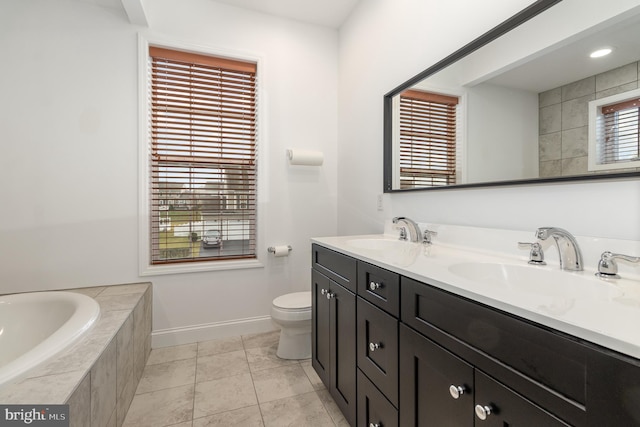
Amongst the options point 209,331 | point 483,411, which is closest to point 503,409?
point 483,411

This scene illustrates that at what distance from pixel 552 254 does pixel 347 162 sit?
5.63 ft

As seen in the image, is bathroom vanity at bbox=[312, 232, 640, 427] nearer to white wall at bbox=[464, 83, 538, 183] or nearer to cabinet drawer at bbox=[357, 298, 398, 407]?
cabinet drawer at bbox=[357, 298, 398, 407]

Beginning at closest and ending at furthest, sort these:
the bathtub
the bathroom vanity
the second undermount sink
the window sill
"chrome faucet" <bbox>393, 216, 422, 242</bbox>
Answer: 1. the bathroom vanity
2. the second undermount sink
3. the bathtub
4. "chrome faucet" <bbox>393, 216, 422, 242</bbox>
5. the window sill

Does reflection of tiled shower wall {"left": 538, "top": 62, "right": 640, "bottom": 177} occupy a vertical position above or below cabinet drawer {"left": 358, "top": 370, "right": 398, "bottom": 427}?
above

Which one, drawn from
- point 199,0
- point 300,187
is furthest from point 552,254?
point 199,0

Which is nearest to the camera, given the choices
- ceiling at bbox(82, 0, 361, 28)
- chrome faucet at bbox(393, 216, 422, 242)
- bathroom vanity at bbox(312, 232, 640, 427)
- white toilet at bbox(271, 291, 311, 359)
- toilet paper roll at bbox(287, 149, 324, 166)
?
bathroom vanity at bbox(312, 232, 640, 427)

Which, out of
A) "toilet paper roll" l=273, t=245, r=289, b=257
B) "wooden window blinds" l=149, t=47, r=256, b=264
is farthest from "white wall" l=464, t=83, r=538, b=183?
"wooden window blinds" l=149, t=47, r=256, b=264

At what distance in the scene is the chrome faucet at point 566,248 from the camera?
3.01 ft

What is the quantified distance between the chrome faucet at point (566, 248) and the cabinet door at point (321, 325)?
96 cm

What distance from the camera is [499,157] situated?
1206mm

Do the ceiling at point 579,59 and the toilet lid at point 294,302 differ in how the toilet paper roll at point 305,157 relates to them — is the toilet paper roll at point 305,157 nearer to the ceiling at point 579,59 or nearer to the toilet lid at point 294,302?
the toilet lid at point 294,302

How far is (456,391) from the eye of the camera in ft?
2.38

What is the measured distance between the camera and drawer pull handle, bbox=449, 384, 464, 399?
28.3 inches

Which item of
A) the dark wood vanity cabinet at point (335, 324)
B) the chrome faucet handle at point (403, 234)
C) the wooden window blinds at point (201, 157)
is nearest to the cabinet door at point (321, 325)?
the dark wood vanity cabinet at point (335, 324)
